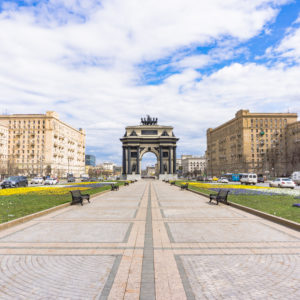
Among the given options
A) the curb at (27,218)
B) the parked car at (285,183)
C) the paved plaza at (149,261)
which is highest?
the curb at (27,218)

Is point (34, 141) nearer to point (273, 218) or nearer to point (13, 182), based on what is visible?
point (13, 182)

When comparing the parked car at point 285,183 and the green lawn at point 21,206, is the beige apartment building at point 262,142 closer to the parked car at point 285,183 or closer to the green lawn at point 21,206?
the parked car at point 285,183

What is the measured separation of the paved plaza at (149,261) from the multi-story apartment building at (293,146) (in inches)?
3651

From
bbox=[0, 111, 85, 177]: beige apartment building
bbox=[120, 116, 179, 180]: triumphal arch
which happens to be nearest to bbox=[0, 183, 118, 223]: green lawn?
bbox=[120, 116, 179, 180]: triumphal arch

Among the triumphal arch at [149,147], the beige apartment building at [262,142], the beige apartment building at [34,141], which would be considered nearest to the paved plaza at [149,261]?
the triumphal arch at [149,147]

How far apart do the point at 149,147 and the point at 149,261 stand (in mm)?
96248

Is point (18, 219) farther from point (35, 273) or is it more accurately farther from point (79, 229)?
point (35, 273)

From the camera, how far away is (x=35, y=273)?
526cm

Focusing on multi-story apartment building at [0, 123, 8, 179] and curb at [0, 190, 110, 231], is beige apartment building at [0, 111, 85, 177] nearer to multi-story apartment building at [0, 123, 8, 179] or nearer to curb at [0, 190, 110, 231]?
multi-story apartment building at [0, 123, 8, 179]

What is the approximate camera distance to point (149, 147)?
335ft

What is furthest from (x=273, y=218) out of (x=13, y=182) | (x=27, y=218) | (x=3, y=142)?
(x=3, y=142)

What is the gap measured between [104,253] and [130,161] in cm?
9189

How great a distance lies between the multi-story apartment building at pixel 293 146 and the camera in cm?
9062

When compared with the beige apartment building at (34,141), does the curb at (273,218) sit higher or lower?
lower
